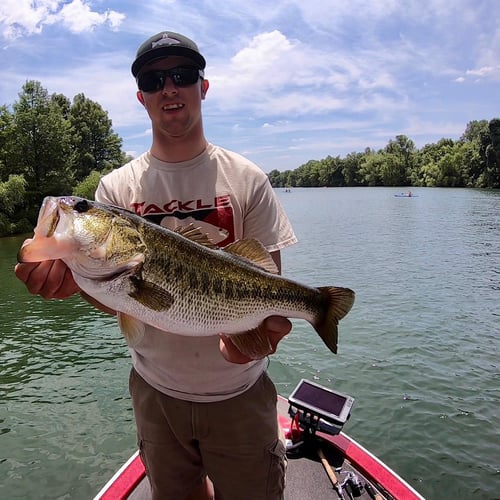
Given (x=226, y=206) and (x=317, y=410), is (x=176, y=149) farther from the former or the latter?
(x=317, y=410)

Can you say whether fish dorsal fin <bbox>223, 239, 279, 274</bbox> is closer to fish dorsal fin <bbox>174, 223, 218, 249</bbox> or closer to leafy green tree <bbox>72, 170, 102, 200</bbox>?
fish dorsal fin <bbox>174, 223, 218, 249</bbox>

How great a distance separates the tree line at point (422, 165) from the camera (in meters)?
84.9

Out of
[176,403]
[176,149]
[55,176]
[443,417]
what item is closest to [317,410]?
[176,403]

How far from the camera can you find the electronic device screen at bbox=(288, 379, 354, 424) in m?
4.92

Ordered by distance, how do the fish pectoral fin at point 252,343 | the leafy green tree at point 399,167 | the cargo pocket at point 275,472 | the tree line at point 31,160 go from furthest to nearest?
the leafy green tree at point 399,167 < the tree line at point 31,160 < the cargo pocket at point 275,472 < the fish pectoral fin at point 252,343

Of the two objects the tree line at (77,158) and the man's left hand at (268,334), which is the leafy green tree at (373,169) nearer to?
the tree line at (77,158)

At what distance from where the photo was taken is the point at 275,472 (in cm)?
288

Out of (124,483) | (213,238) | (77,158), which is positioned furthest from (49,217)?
(77,158)

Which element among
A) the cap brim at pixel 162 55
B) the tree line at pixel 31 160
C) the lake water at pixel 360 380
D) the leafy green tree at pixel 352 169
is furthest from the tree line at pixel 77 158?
the cap brim at pixel 162 55

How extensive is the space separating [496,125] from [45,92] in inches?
2945

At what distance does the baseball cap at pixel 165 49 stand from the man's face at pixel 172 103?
3 centimetres

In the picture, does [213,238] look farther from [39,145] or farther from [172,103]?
[39,145]

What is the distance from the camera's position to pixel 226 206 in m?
2.79

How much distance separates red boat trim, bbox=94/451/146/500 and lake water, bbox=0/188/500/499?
3073 millimetres
